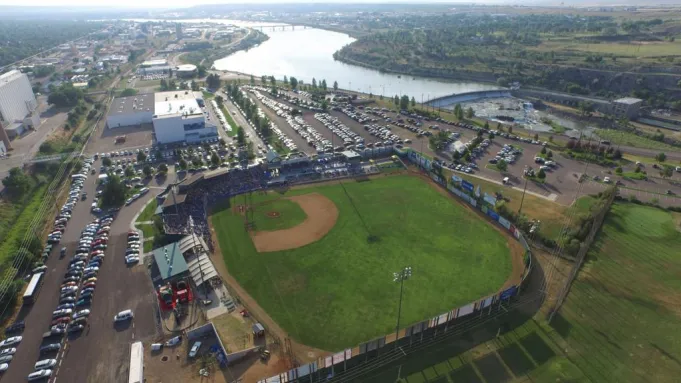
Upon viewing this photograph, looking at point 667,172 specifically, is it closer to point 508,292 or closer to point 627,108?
point 627,108

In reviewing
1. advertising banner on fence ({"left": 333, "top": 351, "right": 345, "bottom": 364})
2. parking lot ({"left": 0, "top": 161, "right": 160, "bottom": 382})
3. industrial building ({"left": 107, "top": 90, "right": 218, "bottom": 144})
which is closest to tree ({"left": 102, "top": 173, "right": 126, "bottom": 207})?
parking lot ({"left": 0, "top": 161, "right": 160, "bottom": 382})

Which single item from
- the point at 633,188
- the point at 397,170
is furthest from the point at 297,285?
the point at 633,188

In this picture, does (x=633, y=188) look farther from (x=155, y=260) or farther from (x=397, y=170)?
(x=155, y=260)

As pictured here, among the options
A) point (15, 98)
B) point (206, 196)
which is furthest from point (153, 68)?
point (206, 196)

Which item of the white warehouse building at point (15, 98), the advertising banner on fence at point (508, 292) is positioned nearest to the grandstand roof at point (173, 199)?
the advertising banner on fence at point (508, 292)

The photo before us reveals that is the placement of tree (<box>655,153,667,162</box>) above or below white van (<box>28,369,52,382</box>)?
above

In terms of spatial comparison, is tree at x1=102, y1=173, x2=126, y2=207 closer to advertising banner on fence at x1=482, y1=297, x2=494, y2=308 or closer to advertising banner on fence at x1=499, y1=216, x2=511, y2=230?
advertising banner on fence at x1=482, y1=297, x2=494, y2=308
